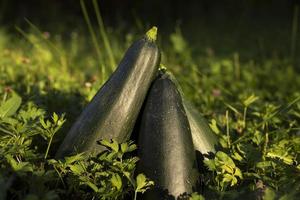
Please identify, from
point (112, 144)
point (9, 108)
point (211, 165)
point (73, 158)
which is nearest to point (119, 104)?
point (112, 144)

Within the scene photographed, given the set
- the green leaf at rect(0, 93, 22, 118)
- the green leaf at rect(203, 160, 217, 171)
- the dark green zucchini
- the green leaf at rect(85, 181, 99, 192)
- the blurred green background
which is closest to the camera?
the green leaf at rect(85, 181, 99, 192)

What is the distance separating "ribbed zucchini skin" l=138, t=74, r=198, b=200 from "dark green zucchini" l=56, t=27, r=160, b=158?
7 cm

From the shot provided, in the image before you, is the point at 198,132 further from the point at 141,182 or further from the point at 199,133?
the point at 141,182

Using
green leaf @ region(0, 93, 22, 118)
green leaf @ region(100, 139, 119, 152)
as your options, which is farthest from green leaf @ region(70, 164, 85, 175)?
green leaf @ region(0, 93, 22, 118)

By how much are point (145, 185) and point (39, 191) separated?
1.49 ft

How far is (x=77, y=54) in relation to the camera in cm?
678

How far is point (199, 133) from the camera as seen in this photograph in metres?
2.43

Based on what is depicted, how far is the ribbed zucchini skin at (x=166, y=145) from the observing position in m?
2.17

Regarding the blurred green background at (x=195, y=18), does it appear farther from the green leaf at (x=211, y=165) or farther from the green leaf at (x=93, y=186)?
the green leaf at (x=93, y=186)

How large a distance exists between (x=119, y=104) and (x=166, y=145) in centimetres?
31

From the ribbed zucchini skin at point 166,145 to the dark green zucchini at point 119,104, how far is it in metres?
0.07

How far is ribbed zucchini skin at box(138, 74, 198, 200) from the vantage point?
2172 millimetres

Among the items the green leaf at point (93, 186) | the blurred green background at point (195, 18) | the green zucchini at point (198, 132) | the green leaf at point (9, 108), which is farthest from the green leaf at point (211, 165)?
the blurred green background at point (195, 18)

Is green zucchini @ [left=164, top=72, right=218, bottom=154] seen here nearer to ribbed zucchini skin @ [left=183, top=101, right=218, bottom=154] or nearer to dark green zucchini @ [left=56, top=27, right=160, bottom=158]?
ribbed zucchini skin @ [left=183, top=101, right=218, bottom=154]
